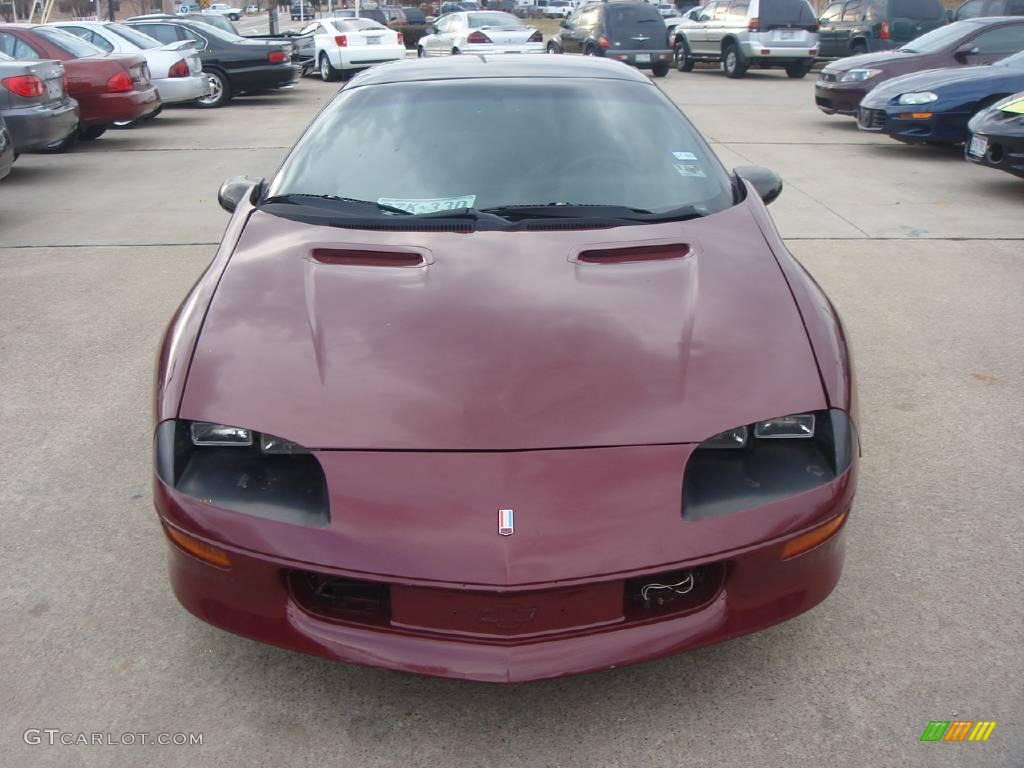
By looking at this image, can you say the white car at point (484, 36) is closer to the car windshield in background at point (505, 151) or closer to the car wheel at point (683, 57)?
the car wheel at point (683, 57)

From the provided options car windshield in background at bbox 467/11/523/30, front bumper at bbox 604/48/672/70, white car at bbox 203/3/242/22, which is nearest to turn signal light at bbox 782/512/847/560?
front bumper at bbox 604/48/672/70

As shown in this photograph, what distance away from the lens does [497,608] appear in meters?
2.20

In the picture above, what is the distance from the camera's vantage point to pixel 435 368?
2545 millimetres

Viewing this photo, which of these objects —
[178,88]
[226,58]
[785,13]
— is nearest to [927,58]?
[785,13]

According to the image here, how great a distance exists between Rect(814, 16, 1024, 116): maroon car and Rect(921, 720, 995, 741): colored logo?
1157 centimetres

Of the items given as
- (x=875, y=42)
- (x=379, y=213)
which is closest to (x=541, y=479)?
(x=379, y=213)

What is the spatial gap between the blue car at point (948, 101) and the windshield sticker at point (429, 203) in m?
8.56

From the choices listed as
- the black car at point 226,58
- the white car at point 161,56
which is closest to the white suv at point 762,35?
the black car at point 226,58

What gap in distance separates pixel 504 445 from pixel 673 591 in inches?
20.9

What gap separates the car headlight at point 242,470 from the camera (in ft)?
7.64

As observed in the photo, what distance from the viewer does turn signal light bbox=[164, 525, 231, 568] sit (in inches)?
92.2

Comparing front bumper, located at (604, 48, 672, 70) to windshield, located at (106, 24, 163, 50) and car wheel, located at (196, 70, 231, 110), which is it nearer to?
car wheel, located at (196, 70, 231, 110)

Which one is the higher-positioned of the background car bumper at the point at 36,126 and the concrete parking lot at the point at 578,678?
the background car bumper at the point at 36,126

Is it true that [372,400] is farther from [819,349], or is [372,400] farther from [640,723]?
[819,349]
